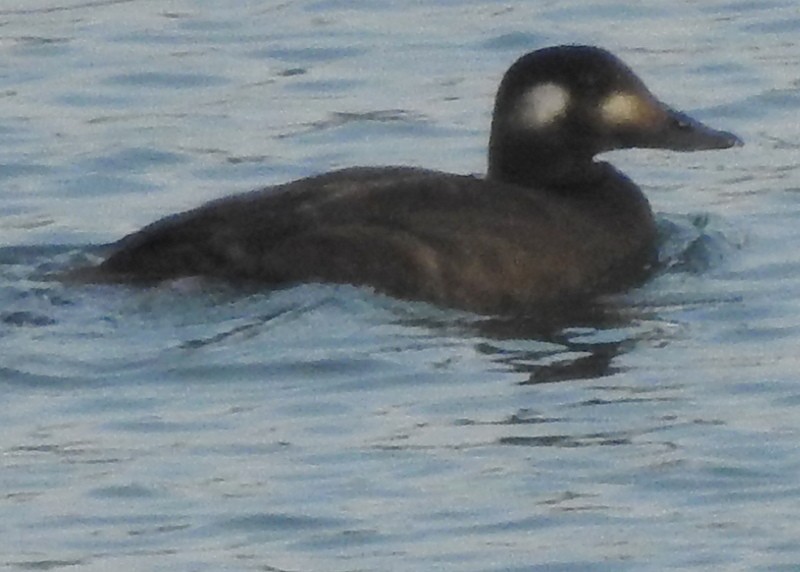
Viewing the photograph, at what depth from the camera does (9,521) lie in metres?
6.59

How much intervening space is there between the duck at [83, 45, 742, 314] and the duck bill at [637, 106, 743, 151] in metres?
0.21

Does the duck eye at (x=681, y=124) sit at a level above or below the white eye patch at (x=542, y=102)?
below

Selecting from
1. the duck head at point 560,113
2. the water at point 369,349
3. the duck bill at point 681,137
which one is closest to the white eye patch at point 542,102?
the duck head at point 560,113

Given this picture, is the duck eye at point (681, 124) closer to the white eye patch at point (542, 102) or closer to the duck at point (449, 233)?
the duck at point (449, 233)

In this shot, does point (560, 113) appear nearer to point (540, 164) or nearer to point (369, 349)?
point (540, 164)

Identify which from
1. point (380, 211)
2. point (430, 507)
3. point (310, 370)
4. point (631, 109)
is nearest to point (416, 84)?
point (631, 109)

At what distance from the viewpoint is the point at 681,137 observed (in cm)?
926

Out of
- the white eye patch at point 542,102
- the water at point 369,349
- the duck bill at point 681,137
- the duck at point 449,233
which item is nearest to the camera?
the water at point 369,349

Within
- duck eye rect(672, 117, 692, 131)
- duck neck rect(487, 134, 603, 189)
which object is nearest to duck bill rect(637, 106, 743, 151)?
duck eye rect(672, 117, 692, 131)

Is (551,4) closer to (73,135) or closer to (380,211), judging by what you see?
(73,135)

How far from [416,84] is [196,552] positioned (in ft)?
16.4

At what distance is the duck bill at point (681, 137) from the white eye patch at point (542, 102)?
0.98ft

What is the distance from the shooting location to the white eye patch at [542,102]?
9070 millimetres

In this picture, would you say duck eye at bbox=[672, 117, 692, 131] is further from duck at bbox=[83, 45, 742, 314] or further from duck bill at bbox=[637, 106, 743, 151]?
duck at bbox=[83, 45, 742, 314]
